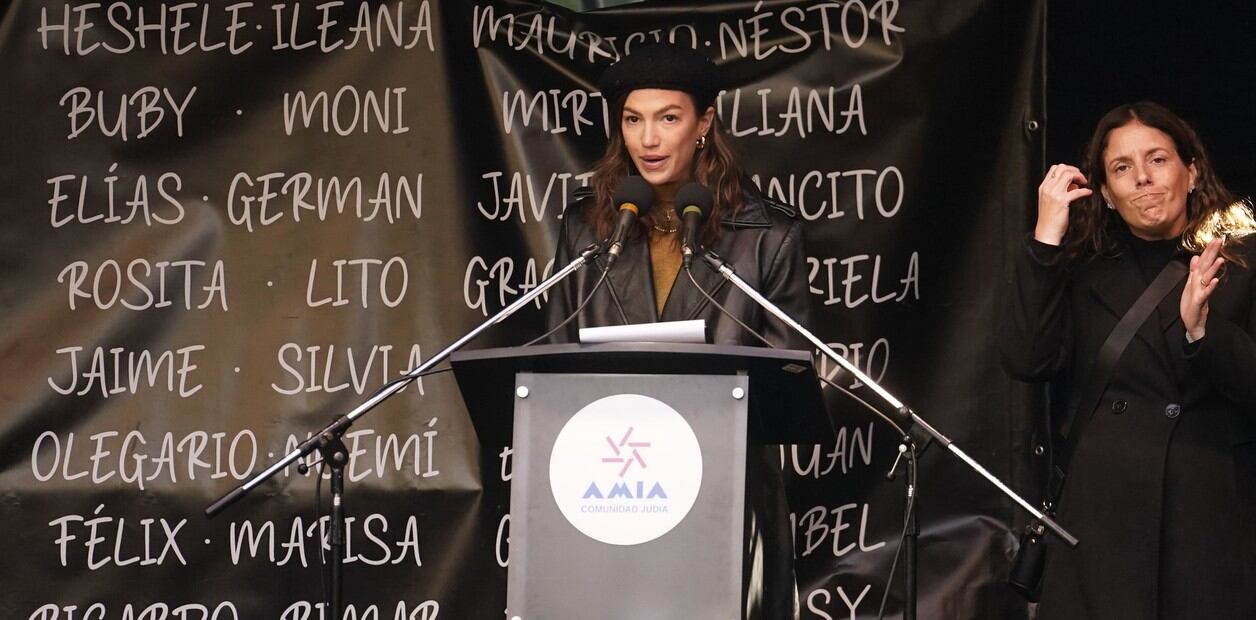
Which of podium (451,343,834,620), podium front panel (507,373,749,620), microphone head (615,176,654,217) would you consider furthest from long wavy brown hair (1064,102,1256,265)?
podium front panel (507,373,749,620)

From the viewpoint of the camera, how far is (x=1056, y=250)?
3582 mm

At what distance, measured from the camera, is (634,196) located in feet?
10.2

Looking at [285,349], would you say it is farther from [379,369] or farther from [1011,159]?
[1011,159]

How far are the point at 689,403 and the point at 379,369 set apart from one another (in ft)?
6.99

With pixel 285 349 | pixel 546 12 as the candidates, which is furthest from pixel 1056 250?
pixel 285 349

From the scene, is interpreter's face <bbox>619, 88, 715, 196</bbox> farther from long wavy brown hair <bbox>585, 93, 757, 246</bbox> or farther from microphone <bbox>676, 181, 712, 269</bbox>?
microphone <bbox>676, 181, 712, 269</bbox>

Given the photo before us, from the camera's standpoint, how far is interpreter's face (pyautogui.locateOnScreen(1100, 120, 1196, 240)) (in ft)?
11.8

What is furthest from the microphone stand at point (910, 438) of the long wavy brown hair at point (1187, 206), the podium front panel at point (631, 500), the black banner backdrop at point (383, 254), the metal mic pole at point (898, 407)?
the black banner backdrop at point (383, 254)

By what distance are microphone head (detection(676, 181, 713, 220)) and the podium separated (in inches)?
18.3

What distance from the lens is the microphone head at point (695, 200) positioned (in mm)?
3109

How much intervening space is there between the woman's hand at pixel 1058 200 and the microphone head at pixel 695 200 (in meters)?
0.94

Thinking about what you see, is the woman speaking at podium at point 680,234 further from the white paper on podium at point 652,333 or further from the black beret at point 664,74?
the white paper on podium at point 652,333

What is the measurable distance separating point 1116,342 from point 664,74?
1.28 m

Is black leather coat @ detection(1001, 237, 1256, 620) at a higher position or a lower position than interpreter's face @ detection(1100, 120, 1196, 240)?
lower
